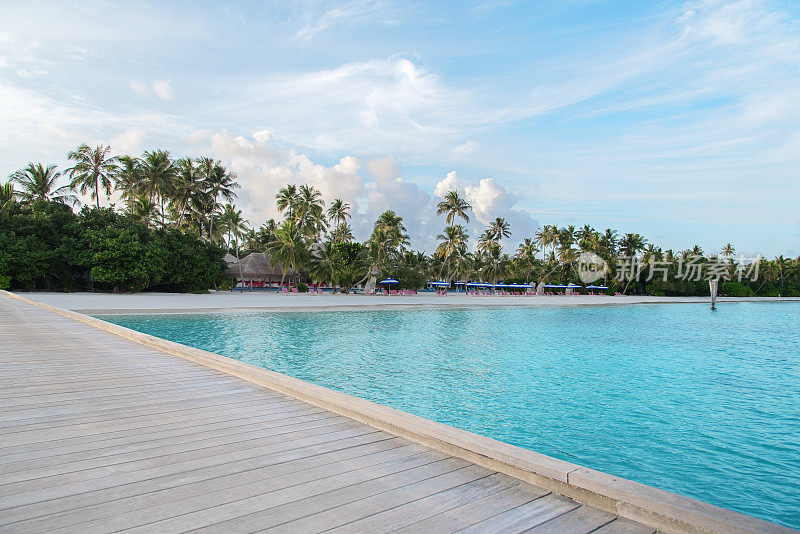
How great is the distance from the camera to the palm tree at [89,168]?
38.6 m

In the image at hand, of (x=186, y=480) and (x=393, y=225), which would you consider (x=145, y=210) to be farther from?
(x=186, y=480)

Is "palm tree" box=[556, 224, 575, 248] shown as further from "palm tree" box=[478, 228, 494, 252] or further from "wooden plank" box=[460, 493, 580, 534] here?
"wooden plank" box=[460, 493, 580, 534]

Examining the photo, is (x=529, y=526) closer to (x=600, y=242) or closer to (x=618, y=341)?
(x=618, y=341)

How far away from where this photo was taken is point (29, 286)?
1226 inches

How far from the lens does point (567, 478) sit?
2449 mm

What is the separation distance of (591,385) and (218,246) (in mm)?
34505

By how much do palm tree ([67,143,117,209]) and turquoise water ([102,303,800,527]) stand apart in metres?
27.9

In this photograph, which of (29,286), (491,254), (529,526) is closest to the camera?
(529,526)

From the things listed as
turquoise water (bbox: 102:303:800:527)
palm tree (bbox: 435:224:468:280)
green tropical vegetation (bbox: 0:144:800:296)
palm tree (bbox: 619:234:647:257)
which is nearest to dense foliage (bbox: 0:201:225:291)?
green tropical vegetation (bbox: 0:144:800:296)

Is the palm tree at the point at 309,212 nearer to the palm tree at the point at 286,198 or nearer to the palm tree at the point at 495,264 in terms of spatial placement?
the palm tree at the point at 286,198

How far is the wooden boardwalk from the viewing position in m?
2.14

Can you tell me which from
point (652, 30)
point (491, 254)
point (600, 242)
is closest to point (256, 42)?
point (652, 30)

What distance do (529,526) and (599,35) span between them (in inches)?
675

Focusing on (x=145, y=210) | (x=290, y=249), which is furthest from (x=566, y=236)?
(x=145, y=210)
